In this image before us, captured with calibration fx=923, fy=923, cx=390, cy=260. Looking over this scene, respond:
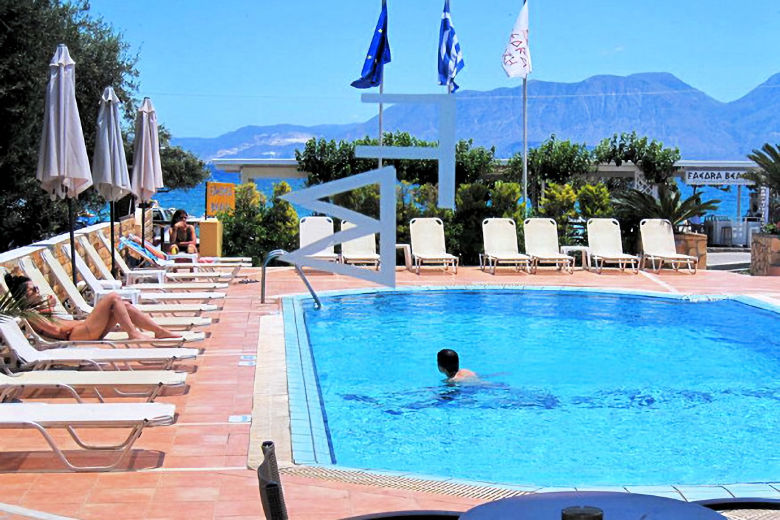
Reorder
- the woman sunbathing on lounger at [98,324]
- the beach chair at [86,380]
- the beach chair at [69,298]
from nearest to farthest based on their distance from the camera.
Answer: the beach chair at [86,380] < the woman sunbathing on lounger at [98,324] < the beach chair at [69,298]

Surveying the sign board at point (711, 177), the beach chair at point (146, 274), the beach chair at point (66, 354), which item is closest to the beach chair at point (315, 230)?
the beach chair at point (146, 274)

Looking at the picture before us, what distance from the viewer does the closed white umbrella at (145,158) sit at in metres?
12.4

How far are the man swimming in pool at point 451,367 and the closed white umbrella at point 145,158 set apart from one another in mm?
5667

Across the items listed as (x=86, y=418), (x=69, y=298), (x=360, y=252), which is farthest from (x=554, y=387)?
(x=360, y=252)

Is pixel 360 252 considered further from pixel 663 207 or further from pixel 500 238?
pixel 663 207

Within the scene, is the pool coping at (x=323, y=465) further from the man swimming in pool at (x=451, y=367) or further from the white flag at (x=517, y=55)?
the white flag at (x=517, y=55)

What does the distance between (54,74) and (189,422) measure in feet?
14.1

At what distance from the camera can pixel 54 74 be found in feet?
28.6

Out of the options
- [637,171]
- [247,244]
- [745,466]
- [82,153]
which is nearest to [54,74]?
[82,153]

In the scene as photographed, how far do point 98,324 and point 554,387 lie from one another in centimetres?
418

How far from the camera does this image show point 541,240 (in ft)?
52.5

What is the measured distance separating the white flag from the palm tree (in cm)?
321

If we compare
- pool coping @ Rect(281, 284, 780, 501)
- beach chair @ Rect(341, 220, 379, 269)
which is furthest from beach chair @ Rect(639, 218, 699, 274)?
pool coping @ Rect(281, 284, 780, 501)

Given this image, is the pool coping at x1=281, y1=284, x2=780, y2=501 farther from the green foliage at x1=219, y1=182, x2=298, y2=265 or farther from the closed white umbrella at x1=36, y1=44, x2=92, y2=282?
the green foliage at x1=219, y1=182, x2=298, y2=265
